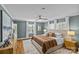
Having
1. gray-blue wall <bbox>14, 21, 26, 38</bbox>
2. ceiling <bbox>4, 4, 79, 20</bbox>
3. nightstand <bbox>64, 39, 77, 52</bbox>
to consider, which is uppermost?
ceiling <bbox>4, 4, 79, 20</bbox>

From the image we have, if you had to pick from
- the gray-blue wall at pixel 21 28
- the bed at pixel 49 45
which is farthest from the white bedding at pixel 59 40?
the gray-blue wall at pixel 21 28

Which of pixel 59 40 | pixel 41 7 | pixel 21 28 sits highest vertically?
pixel 41 7

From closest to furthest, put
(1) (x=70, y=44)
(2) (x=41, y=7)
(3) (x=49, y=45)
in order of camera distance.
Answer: (2) (x=41, y=7) < (3) (x=49, y=45) < (1) (x=70, y=44)

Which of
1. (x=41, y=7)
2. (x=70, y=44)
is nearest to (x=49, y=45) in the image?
(x=70, y=44)

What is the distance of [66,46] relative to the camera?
4379 millimetres

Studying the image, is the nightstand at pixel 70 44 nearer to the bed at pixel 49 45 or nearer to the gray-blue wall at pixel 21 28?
the bed at pixel 49 45

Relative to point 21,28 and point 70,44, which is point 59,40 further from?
point 21,28

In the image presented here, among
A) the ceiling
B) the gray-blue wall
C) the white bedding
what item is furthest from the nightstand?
the gray-blue wall

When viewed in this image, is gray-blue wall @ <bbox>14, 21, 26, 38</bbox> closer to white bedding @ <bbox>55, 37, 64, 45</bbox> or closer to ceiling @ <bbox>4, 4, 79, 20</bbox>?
ceiling @ <bbox>4, 4, 79, 20</bbox>

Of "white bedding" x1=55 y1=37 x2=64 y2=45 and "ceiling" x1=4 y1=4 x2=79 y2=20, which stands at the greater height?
"ceiling" x1=4 y1=4 x2=79 y2=20
